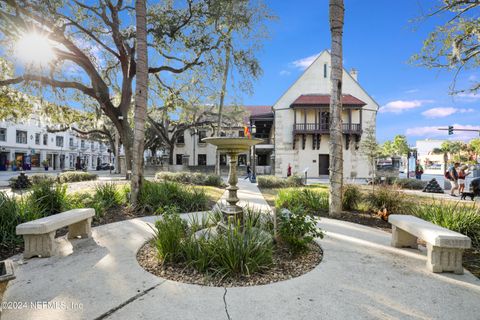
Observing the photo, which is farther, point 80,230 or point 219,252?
point 80,230

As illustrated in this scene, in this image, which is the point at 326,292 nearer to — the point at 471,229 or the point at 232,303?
the point at 232,303

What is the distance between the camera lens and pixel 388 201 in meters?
7.16

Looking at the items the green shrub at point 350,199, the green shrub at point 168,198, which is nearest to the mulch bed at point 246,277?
the green shrub at point 168,198

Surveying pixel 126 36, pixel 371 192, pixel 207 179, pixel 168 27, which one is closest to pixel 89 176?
pixel 207 179

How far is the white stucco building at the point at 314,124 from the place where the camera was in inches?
1105

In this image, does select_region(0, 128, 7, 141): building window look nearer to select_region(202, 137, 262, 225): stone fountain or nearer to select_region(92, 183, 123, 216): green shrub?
select_region(92, 183, 123, 216): green shrub

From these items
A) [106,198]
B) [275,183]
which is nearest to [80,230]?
[106,198]

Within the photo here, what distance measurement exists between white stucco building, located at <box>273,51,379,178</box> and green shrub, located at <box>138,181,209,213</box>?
21058 mm

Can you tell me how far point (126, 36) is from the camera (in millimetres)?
12578

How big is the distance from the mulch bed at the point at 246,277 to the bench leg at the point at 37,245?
1.48 m

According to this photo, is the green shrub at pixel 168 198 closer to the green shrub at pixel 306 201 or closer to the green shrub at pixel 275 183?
the green shrub at pixel 306 201

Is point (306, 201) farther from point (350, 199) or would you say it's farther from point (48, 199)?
point (48, 199)

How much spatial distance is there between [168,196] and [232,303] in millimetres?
5845

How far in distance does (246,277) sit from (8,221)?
496cm
